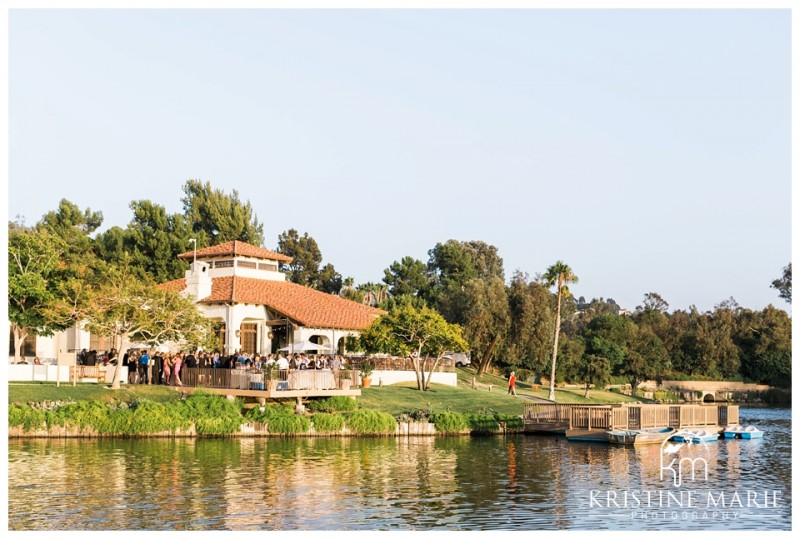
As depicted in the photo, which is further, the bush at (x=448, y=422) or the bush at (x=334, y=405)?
the bush at (x=334, y=405)

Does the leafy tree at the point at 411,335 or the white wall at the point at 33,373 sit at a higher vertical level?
the leafy tree at the point at 411,335

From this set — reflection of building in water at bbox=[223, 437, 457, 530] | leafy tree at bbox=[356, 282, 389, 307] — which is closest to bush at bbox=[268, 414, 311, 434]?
reflection of building in water at bbox=[223, 437, 457, 530]

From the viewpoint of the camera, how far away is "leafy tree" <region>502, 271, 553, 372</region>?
75.9 meters

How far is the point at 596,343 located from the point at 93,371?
1962 inches

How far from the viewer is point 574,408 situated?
42.1 metres

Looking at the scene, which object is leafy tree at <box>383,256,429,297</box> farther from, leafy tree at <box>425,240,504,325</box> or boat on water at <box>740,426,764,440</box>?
boat on water at <box>740,426,764,440</box>

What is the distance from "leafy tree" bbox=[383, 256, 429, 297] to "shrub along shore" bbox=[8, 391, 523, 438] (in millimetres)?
56297

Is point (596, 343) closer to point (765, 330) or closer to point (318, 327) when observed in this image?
point (765, 330)

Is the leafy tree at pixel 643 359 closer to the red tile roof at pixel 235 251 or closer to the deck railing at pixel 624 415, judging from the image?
the red tile roof at pixel 235 251

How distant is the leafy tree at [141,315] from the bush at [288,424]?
263 inches

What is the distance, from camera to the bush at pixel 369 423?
40.0 m

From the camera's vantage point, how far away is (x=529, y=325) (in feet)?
250

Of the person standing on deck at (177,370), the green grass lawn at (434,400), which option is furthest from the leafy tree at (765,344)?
the person standing on deck at (177,370)

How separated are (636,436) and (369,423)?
10.1 m
